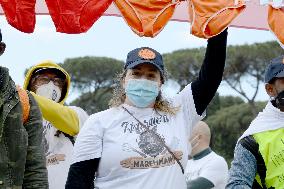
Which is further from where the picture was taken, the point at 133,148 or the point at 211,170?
the point at 211,170

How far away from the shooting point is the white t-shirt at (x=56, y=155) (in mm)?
4125

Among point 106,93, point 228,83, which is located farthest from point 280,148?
point 106,93

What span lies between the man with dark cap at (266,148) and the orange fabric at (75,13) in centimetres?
92

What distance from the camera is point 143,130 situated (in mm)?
3297

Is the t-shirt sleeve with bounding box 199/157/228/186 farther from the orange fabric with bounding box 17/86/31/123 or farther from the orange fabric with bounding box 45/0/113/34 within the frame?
the orange fabric with bounding box 17/86/31/123

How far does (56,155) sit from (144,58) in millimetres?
1081

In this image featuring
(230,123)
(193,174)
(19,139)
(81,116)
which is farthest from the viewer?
(230,123)

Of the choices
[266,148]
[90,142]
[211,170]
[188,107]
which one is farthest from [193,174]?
[90,142]

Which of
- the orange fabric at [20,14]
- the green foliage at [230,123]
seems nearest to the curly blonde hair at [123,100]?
the orange fabric at [20,14]

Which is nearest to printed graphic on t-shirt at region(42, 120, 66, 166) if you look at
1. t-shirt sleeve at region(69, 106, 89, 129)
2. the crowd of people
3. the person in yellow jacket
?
the person in yellow jacket

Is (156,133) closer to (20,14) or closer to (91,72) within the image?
(20,14)

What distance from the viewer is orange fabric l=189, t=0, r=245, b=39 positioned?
321cm

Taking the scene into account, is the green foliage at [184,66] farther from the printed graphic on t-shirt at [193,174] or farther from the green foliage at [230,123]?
the printed graphic on t-shirt at [193,174]

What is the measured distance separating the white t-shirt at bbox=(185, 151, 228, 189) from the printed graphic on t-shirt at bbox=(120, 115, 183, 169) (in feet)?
6.18
